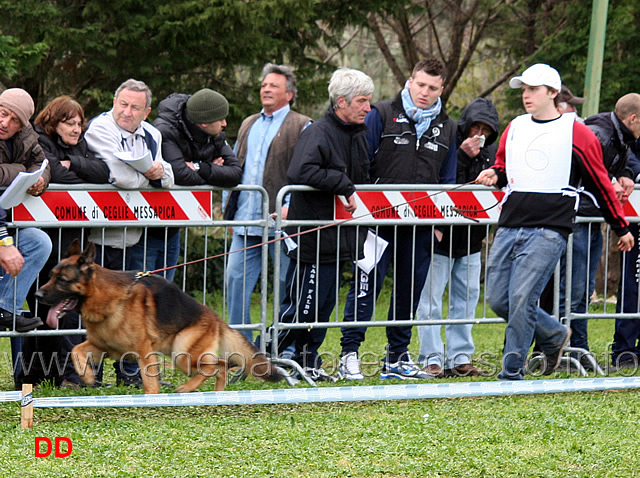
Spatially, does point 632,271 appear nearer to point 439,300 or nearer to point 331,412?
point 439,300

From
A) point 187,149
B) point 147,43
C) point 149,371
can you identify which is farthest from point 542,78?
point 147,43

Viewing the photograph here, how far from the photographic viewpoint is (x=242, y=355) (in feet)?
21.2

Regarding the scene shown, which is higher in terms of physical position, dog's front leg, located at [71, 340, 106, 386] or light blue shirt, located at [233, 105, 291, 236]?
light blue shirt, located at [233, 105, 291, 236]

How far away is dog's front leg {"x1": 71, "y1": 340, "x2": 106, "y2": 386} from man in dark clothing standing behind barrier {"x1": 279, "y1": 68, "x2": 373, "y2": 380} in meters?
1.87

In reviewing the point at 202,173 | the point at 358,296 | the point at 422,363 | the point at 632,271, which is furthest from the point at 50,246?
the point at 632,271

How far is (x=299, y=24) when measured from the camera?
14438 mm

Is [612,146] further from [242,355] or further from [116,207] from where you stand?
[116,207]

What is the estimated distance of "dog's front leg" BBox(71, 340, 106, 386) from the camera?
598 cm

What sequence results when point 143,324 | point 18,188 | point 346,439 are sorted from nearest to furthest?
1. point 346,439
2. point 18,188
3. point 143,324

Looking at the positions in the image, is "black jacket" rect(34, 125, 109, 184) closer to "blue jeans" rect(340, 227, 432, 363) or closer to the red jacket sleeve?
"blue jeans" rect(340, 227, 432, 363)

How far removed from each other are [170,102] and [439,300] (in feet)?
9.26

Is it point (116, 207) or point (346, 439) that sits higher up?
point (116, 207)

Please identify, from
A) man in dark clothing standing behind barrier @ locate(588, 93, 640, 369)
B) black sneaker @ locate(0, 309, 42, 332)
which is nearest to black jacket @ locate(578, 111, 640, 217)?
man in dark clothing standing behind barrier @ locate(588, 93, 640, 369)

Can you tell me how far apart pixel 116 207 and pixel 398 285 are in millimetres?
2429
